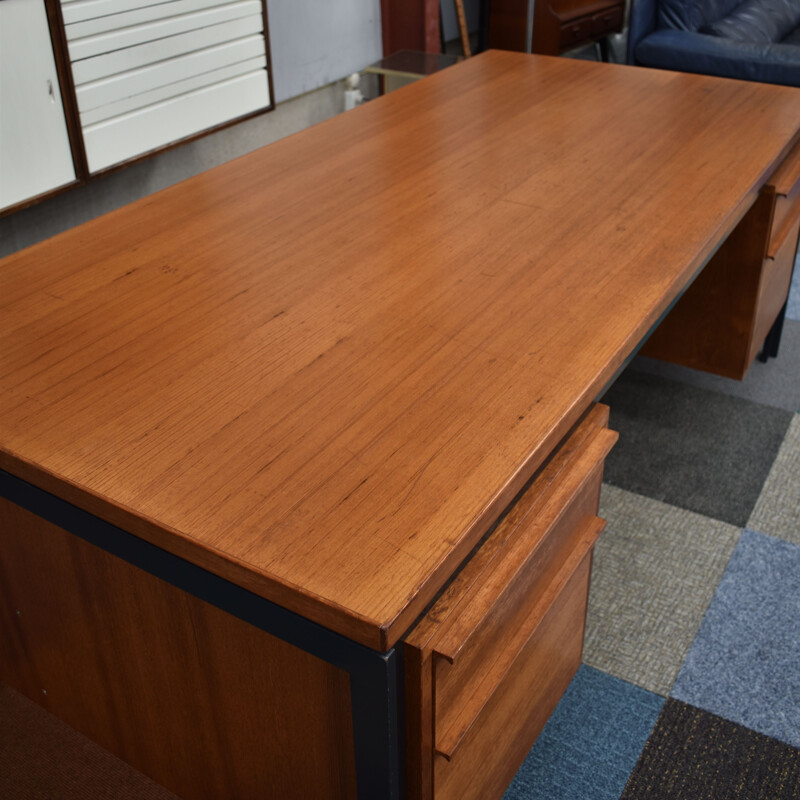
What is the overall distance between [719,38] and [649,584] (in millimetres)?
3125

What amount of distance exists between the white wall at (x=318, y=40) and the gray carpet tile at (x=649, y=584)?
2471 millimetres

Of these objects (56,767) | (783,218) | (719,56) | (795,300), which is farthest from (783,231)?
(719,56)

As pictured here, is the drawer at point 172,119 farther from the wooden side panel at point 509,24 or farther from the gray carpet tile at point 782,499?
the gray carpet tile at point 782,499

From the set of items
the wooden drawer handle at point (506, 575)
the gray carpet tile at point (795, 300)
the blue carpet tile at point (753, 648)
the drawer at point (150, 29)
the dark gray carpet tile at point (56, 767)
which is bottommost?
the gray carpet tile at point (795, 300)

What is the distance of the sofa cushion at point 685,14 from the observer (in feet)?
13.8

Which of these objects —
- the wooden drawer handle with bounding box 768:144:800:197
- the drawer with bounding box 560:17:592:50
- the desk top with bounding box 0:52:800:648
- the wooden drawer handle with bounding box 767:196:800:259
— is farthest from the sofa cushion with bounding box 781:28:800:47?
the desk top with bounding box 0:52:800:648

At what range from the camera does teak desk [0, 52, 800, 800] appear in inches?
34.4

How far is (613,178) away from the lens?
5.37 ft

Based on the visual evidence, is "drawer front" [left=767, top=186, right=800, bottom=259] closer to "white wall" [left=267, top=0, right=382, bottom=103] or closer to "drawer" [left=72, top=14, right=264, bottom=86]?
"drawer" [left=72, top=14, right=264, bottom=86]

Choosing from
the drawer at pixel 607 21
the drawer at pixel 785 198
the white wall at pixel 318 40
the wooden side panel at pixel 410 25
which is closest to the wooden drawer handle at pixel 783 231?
the drawer at pixel 785 198

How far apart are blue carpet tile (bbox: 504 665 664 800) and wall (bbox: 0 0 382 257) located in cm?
222

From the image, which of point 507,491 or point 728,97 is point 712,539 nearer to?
point 728,97

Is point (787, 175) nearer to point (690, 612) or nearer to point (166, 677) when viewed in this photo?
point (690, 612)

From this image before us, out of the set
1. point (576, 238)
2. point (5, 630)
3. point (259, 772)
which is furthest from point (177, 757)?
point (576, 238)
